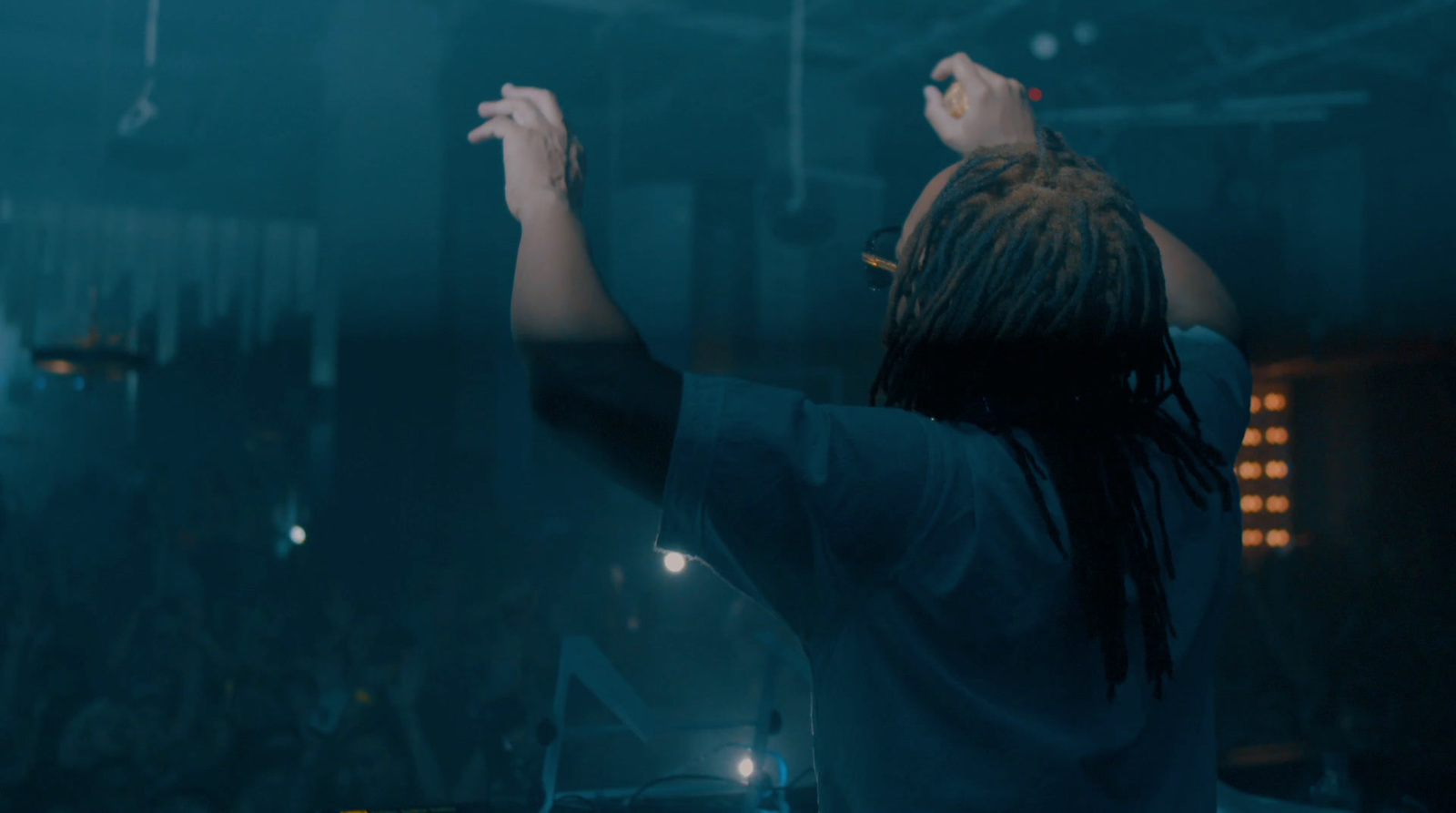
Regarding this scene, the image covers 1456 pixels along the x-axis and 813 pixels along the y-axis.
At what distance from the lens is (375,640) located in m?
3.38

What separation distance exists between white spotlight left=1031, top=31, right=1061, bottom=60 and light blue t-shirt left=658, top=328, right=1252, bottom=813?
4296mm

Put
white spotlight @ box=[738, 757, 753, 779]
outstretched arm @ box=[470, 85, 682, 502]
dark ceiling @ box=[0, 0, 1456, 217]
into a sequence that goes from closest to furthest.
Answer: outstretched arm @ box=[470, 85, 682, 502] < white spotlight @ box=[738, 757, 753, 779] < dark ceiling @ box=[0, 0, 1456, 217]

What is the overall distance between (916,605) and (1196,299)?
38cm

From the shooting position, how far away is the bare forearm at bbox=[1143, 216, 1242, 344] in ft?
2.22

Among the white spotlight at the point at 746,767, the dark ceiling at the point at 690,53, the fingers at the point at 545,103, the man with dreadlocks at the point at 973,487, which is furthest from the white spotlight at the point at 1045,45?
the fingers at the point at 545,103

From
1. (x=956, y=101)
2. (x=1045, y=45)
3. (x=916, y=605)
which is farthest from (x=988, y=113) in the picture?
(x=1045, y=45)

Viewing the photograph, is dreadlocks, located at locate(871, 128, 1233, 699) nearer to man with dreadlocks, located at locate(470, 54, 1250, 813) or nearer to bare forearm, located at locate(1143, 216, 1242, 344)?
man with dreadlocks, located at locate(470, 54, 1250, 813)

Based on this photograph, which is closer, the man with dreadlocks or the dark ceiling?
the man with dreadlocks

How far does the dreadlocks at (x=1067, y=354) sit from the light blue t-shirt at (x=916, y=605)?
0.06 ft

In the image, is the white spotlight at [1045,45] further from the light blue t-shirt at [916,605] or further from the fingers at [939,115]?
the light blue t-shirt at [916,605]

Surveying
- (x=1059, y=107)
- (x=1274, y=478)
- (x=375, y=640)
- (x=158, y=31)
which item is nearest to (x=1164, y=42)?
(x=1059, y=107)

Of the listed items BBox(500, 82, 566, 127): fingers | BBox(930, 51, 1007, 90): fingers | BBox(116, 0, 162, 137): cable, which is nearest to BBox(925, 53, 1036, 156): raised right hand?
BBox(930, 51, 1007, 90): fingers

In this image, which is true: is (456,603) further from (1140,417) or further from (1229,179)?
(1229,179)

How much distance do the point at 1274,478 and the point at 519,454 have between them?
5.07 metres
